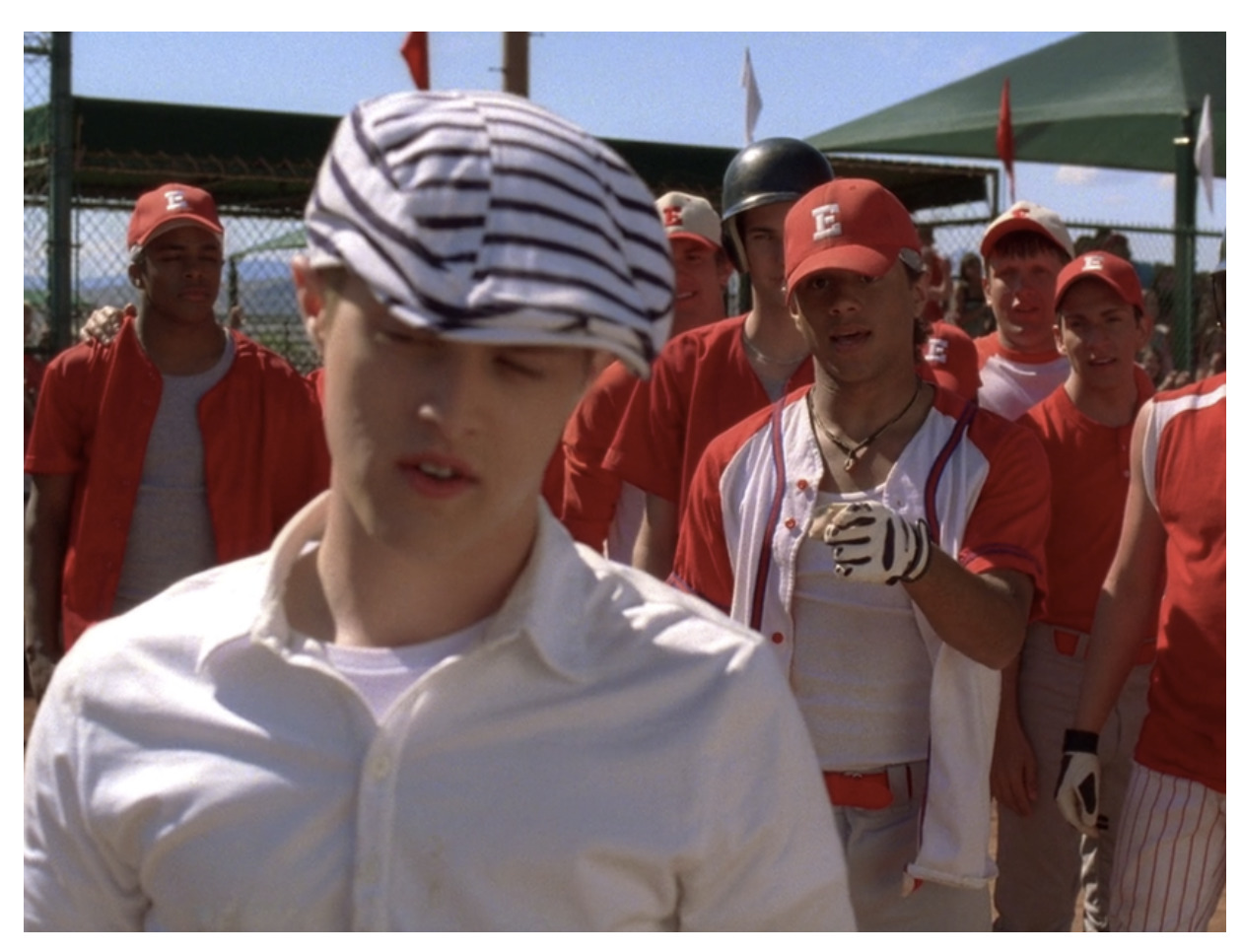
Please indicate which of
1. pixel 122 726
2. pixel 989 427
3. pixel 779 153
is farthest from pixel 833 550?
pixel 122 726

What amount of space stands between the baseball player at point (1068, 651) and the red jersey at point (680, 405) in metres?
0.98

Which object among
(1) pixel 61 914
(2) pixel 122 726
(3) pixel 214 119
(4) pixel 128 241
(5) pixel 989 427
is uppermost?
(3) pixel 214 119

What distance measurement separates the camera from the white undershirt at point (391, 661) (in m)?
1.62

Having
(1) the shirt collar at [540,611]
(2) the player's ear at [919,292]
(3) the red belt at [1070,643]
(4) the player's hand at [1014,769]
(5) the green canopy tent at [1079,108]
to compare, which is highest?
(5) the green canopy tent at [1079,108]

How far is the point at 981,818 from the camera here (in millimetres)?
3168

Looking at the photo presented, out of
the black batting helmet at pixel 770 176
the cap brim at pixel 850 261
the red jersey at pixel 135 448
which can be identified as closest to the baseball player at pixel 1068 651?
the black batting helmet at pixel 770 176

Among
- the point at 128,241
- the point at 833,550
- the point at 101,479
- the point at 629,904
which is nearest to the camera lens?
the point at 629,904

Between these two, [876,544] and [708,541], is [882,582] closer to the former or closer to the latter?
[876,544]

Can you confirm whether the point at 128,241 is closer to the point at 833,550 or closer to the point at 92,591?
the point at 92,591

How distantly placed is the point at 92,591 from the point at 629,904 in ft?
11.6

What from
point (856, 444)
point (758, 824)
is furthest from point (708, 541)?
point (758, 824)

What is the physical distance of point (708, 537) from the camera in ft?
11.1

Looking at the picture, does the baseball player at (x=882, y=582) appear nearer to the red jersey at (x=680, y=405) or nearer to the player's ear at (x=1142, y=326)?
the red jersey at (x=680, y=405)

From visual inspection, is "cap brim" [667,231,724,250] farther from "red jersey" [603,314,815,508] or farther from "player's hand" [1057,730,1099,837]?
"player's hand" [1057,730,1099,837]
